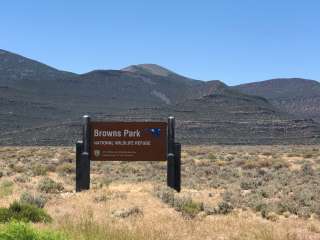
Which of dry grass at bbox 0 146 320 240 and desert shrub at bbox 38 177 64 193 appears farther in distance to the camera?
desert shrub at bbox 38 177 64 193

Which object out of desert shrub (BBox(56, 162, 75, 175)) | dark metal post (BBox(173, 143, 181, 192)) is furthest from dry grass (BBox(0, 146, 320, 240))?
desert shrub (BBox(56, 162, 75, 175))

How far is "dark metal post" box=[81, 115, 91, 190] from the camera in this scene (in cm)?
1852

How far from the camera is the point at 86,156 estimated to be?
18906mm

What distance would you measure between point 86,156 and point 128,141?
132cm

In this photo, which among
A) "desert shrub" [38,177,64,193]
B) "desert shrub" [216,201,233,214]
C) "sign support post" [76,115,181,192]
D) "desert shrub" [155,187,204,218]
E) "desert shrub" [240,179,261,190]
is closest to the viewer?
"desert shrub" [155,187,204,218]

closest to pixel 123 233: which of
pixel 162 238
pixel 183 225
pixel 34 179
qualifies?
pixel 162 238

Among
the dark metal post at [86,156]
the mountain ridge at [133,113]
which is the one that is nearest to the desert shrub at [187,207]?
the dark metal post at [86,156]

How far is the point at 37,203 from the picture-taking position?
14.5 metres

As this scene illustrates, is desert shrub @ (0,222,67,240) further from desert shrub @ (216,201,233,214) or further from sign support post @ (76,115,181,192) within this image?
sign support post @ (76,115,181,192)

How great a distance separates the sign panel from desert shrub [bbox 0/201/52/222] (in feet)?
22.1

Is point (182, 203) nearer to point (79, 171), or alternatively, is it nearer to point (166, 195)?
point (166, 195)

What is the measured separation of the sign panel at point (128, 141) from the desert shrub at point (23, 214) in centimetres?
674

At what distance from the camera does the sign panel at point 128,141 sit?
62.7 feet

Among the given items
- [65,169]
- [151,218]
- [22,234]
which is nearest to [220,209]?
[151,218]
